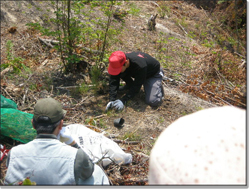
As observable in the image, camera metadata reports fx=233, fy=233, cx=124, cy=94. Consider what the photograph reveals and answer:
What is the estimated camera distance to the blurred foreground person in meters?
0.93

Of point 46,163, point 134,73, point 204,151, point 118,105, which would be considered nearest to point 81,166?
point 46,163

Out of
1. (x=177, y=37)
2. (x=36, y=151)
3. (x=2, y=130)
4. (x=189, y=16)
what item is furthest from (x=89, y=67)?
(x=189, y=16)

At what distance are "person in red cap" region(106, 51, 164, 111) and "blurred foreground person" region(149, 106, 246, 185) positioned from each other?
2723 millimetres

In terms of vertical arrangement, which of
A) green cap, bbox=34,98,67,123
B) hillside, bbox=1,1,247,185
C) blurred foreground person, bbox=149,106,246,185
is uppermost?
blurred foreground person, bbox=149,106,246,185

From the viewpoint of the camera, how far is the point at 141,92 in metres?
4.66

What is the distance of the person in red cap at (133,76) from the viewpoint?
3.76 m

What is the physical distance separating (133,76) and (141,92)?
607mm

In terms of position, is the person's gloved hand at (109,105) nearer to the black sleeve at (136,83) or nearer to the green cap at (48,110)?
the black sleeve at (136,83)

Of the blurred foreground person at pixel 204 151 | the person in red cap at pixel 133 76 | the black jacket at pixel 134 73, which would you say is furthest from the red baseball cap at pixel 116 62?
the blurred foreground person at pixel 204 151

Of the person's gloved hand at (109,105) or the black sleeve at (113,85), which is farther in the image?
the black sleeve at (113,85)

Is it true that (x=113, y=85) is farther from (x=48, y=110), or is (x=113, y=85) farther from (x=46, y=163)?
(x=46, y=163)

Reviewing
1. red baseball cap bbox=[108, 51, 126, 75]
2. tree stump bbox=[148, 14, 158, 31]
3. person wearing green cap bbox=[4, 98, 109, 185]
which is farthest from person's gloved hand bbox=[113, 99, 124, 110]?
tree stump bbox=[148, 14, 158, 31]

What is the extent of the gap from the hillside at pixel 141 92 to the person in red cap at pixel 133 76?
0.19 meters

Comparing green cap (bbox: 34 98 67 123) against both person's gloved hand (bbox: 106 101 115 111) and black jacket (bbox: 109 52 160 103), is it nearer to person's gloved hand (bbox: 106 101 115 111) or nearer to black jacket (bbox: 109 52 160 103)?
person's gloved hand (bbox: 106 101 115 111)
